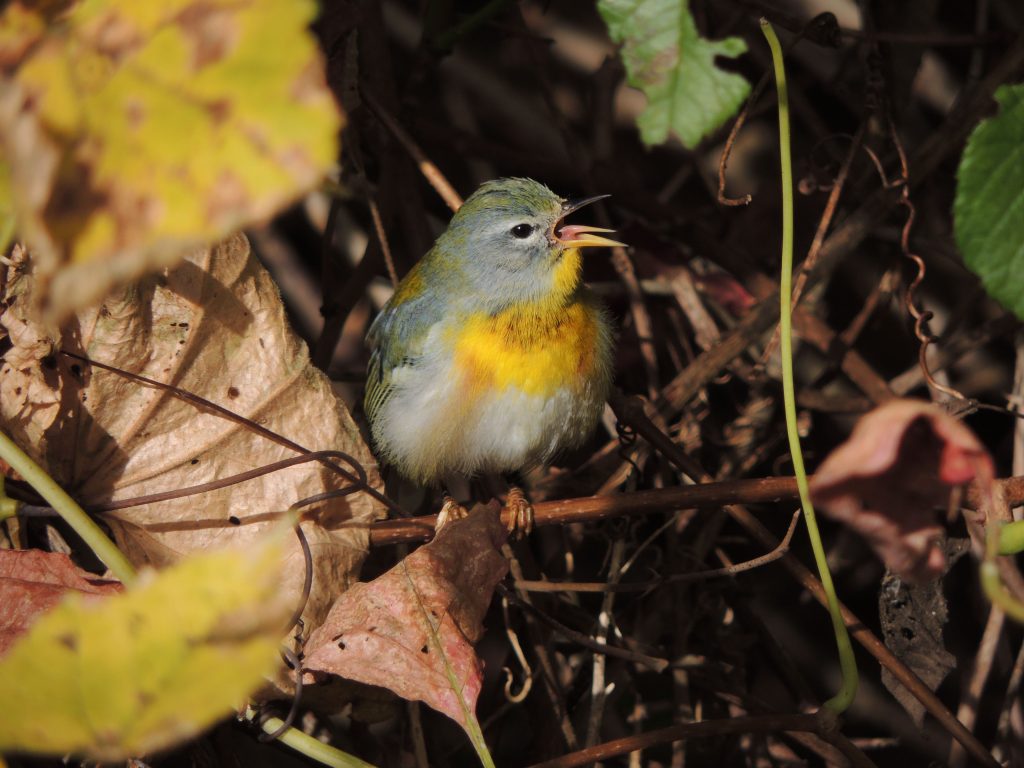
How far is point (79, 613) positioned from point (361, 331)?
13.3 feet

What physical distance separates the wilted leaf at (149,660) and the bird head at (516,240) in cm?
219

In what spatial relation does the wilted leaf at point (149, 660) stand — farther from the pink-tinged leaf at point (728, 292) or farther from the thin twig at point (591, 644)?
the pink-tinged leaf at point (728, 292)

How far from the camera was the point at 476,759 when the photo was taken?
134 inches

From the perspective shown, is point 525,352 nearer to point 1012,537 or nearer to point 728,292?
point 728,292

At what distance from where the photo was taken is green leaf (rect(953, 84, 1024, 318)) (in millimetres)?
1861

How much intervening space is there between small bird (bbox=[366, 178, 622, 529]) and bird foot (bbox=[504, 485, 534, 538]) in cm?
2

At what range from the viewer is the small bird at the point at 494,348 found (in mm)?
3029

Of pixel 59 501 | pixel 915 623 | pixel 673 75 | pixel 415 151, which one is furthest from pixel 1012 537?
pixel 415 151

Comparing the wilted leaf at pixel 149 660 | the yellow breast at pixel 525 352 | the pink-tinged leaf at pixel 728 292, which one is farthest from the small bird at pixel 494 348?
the wilted leaf at pixel 149 660

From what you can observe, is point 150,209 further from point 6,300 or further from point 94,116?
point 6,300

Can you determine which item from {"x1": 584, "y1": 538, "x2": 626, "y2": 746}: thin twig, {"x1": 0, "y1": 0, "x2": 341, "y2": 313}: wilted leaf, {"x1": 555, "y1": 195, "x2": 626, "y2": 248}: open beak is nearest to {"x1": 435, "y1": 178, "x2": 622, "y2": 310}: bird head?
{"x1": 555, "y1": 195, "x2": 626, "y2": 248}: open beak

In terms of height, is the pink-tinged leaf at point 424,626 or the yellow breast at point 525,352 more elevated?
the pink-tinged leaf at point 424,626

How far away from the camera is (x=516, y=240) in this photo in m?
3.30

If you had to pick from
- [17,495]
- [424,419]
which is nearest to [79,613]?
[17,495]
